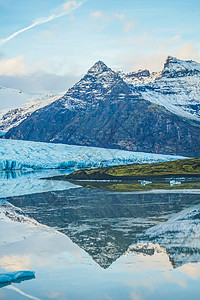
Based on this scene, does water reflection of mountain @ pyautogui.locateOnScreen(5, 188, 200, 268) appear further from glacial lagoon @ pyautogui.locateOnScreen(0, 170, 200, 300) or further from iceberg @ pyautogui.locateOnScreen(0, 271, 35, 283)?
iceberg @ pyautogui.locateOnScreen(0, 271, 35, 283)

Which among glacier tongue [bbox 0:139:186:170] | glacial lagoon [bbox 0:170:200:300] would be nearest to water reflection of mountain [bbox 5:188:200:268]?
glacial lagoon [bbox 0:170:200:300]

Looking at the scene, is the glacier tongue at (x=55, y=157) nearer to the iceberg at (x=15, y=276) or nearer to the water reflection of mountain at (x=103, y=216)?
the water reflection of mountain at (x=103, y=216)

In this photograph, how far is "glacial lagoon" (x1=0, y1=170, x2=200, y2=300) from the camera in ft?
29.4

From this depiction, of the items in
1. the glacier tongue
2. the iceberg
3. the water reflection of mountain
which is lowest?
the water reflection of mountain

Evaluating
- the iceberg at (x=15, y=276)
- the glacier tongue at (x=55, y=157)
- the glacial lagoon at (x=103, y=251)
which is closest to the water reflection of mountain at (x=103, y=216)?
the glacial lagoon at (x=103, y=251)

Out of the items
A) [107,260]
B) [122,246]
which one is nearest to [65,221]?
[122,246]

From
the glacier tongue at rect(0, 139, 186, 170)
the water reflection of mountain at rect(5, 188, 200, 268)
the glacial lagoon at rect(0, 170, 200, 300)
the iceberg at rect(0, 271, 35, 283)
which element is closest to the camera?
the glacial lagoon at rect(0, 170, 200, 300)

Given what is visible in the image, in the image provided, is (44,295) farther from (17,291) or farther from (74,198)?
(74,198)

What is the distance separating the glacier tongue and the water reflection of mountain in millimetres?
41325

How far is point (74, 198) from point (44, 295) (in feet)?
59.5

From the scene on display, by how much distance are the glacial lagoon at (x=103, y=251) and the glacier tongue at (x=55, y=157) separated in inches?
1920

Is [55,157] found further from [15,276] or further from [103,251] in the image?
[15,276]

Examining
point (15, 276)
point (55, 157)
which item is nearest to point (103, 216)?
point (15, 276)

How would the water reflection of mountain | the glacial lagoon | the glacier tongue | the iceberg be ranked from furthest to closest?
the glacier tongue, the water reflection of mountain, the iceberg, the glacial lagoon
